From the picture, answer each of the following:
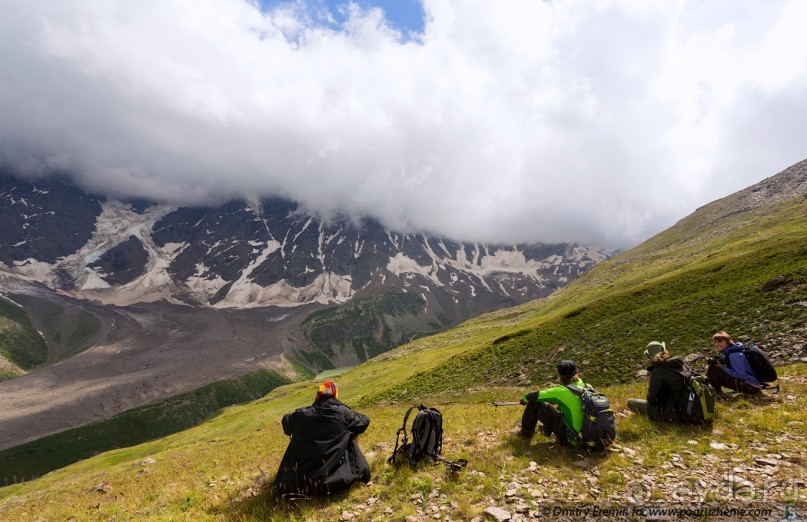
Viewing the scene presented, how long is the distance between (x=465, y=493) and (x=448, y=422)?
992 centimetres

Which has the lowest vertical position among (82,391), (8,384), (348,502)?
(348,502)

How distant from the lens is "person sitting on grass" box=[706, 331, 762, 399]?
12.4 meters

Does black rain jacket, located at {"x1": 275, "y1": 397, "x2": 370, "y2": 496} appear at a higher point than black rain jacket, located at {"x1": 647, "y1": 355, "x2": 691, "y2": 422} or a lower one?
higher

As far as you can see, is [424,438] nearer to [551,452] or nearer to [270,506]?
[551,452]

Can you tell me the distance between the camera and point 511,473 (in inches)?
383

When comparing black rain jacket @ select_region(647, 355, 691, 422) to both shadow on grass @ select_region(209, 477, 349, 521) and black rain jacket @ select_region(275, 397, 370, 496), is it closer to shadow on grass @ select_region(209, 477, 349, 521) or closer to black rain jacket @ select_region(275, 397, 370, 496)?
black rain jacket @ select_region(275, 397, 370, 496)

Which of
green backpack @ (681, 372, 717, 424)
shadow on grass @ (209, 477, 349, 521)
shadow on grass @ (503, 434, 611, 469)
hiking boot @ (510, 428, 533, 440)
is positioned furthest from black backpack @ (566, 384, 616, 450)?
shadow on grass @ (209, 477, 349, 521)

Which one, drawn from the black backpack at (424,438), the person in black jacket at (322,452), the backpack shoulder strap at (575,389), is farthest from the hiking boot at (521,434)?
the person in black jacket at (322,452)

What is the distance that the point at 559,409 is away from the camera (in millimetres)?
10984

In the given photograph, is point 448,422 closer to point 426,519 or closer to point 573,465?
point 573,465

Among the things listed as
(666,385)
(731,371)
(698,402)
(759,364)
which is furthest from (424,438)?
(759,364)

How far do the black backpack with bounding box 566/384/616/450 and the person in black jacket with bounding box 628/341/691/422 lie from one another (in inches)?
83.4

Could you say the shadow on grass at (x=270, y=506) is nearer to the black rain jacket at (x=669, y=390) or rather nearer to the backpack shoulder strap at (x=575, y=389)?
the backpack shoulder strap at (x=575, y=389)

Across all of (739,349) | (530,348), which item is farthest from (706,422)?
(530,348)
